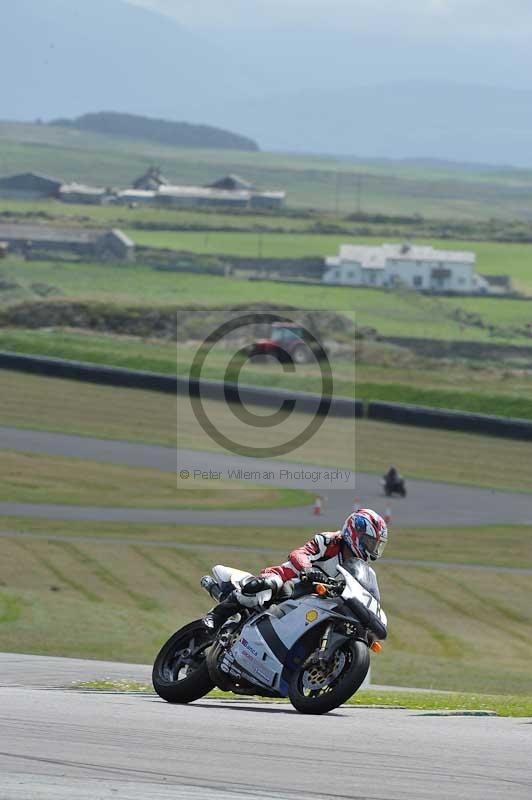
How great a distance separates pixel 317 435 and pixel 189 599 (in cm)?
2204

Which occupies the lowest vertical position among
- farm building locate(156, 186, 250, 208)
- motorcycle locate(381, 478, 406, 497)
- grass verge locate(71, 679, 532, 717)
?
motorcycle locate(381, 478, 406, 497)

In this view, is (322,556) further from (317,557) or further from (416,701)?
(416,701)

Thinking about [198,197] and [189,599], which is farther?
[198,197]

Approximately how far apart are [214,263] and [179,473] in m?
70.9

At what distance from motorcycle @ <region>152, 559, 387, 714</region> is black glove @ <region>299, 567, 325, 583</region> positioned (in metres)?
0.06

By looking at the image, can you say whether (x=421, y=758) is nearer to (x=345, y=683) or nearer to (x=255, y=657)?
(x=345, y=683)

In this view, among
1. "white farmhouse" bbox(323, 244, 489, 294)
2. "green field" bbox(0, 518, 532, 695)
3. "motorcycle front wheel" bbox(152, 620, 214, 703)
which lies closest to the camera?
"motorcycle front wheel" bbox(152, 620, 214, 703)

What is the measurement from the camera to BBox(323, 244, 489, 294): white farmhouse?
364 feet

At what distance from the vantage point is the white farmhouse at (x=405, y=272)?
364 ft

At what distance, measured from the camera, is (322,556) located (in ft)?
37.2

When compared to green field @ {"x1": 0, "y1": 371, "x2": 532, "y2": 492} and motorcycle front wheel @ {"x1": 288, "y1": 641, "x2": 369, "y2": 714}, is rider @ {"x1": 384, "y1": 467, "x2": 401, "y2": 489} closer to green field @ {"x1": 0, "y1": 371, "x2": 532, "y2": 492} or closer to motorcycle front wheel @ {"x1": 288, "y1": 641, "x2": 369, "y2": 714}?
green field @ {"x1": 0, "y1": 371, "x2": 532, "y2": 492}

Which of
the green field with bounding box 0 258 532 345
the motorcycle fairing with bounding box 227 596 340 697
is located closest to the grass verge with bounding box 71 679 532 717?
the motorcycle fairing with bounding box 227 596 340 697

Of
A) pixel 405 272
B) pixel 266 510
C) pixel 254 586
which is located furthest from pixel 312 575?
pixel 405 272

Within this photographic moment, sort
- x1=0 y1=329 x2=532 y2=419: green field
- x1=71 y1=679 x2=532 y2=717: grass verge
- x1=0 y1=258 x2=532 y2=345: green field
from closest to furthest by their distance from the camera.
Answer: x1=71 y1=679 x2=532 y2=717: grass verge → x1=0 y1=329 x2=532 y2=419: green field → x1=0 y1=258 x2=532 y2=345: green field
